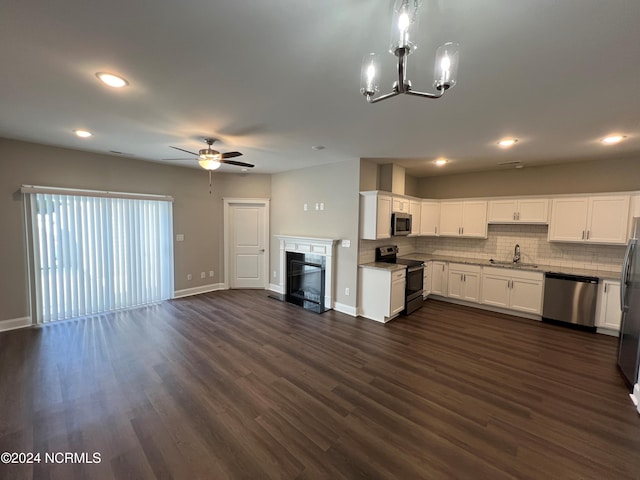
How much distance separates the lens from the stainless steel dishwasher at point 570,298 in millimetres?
4031

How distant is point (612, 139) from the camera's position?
3.28 metres

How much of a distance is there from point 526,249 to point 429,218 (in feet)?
6.02

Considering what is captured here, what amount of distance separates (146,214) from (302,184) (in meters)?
3.07

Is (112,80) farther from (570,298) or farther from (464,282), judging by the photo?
(570,298)

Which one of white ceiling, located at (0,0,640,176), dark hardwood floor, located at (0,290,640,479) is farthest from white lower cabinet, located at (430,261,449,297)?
white ceiling, located at (0,0,640,176)

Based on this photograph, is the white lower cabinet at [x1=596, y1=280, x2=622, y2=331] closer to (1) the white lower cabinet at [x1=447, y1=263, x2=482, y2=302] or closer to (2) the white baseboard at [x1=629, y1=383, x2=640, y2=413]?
(1) the white lower cabinet at [x1=447, y1=263, x2=482, y2=302]

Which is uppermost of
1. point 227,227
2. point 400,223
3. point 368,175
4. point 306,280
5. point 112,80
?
point 112,80

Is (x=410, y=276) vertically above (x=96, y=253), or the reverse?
(x=96, y=253)

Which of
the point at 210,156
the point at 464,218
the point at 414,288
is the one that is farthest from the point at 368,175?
the point at 210,156

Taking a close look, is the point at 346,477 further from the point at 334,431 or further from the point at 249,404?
the point at 249,404

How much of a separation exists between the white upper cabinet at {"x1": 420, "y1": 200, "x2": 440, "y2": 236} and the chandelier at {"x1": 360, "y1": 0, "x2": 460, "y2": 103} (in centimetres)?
459

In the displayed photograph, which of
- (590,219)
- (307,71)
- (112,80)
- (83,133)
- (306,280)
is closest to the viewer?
(307,71)

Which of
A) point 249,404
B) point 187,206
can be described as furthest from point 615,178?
point 187,206

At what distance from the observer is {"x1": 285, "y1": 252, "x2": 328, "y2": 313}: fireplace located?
509 cm
